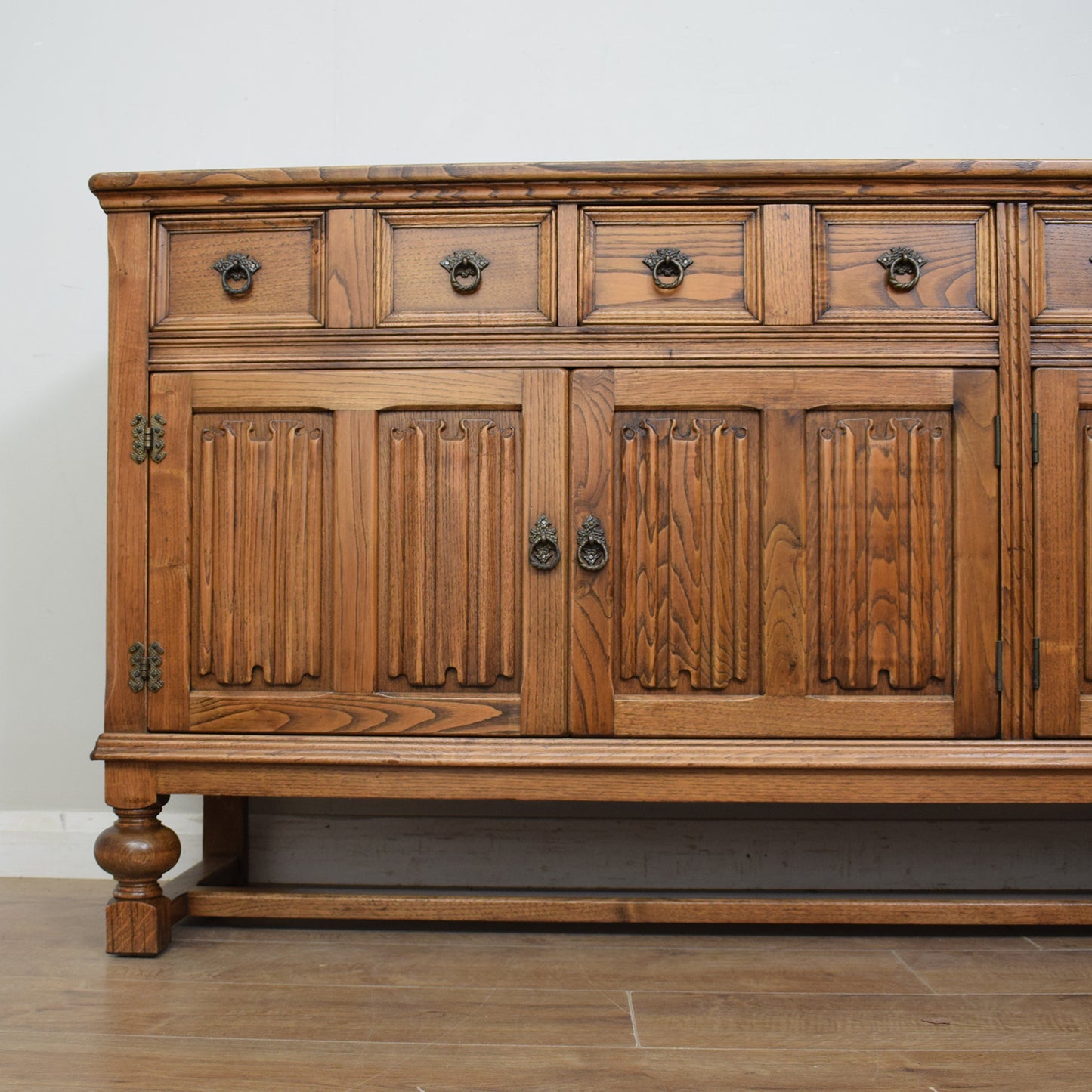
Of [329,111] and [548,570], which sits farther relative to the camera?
[329,111]

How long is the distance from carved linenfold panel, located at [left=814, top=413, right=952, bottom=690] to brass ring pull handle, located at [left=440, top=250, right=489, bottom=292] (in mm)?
580

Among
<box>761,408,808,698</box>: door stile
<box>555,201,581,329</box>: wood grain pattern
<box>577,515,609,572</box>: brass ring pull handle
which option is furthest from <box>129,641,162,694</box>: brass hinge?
<box>761,408,808,698</box>: door stile

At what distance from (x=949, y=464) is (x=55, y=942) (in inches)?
64.0

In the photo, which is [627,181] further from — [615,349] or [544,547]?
[544,547]

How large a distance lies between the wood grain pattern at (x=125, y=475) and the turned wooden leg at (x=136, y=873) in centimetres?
16

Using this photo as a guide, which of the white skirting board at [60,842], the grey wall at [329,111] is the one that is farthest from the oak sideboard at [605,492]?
the grey wall at [329,111]

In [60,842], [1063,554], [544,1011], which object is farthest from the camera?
[60,842]

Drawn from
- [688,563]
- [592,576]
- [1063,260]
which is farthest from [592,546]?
[1063,260]

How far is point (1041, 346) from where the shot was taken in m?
1.39

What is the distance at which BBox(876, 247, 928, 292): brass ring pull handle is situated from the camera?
1389mm

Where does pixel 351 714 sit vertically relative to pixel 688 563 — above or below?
below

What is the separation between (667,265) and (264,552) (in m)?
0.77

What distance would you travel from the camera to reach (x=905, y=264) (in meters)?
1.40

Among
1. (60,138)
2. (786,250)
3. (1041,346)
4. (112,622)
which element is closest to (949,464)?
(1041,346)
